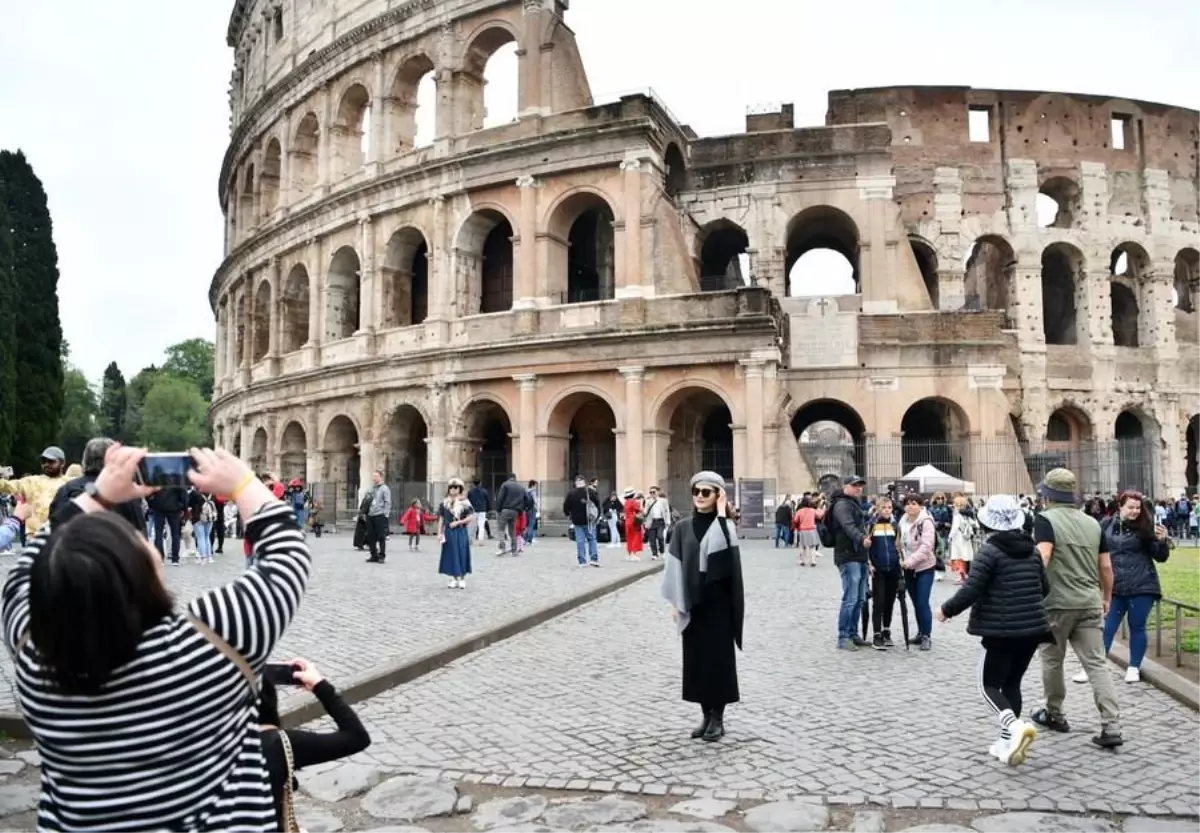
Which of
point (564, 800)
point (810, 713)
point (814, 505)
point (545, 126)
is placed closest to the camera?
point (564, 800)

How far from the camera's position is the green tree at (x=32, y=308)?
3500 centimetres

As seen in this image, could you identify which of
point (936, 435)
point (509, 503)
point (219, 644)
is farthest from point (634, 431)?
point (219, 644)

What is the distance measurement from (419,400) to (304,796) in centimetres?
2219

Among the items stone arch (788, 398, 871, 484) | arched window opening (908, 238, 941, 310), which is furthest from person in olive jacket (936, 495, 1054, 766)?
arched window opening (908, 238, 941, 310)

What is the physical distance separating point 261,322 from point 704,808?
107ft

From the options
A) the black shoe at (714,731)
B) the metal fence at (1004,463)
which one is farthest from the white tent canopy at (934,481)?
the black shoe at (714,731)

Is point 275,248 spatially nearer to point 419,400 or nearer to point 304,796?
point 419,400

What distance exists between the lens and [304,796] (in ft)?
14.7

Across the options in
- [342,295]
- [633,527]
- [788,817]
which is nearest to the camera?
[788,817]

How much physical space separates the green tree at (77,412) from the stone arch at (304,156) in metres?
37.5

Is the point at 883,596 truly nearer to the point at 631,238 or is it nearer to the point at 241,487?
the point at 241,487

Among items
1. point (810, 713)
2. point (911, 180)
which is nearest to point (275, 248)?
point (911, 180)

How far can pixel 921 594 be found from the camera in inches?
337

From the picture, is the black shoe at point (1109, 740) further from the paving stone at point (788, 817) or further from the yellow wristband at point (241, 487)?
the yellow wristband at point (241, 487)
